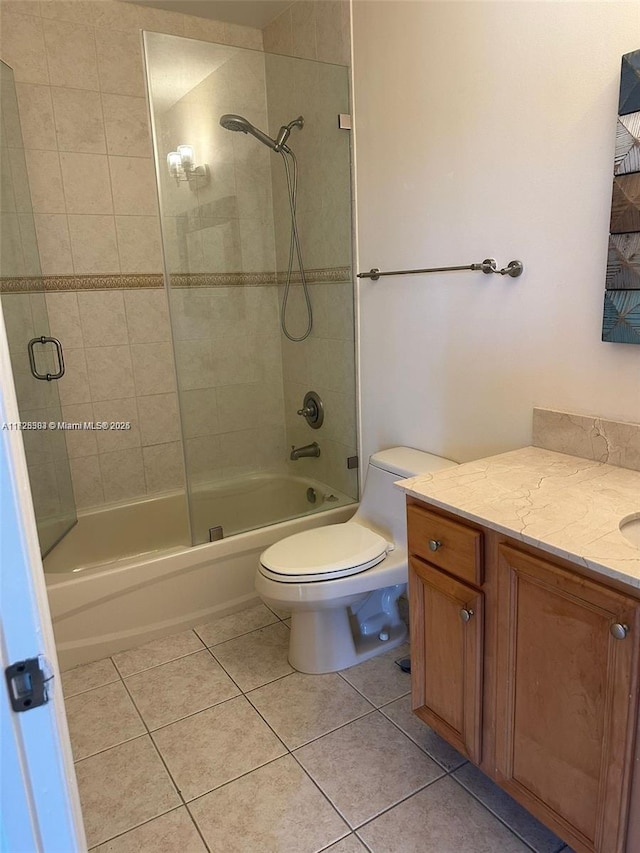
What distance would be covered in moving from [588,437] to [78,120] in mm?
2478

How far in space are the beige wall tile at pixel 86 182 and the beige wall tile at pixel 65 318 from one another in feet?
1.28

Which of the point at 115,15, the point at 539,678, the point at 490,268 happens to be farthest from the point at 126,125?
the point at 539,678

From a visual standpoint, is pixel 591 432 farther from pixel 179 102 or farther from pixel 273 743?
pixel 179 102

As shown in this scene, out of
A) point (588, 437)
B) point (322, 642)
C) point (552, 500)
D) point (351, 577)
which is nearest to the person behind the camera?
point (552, 500)

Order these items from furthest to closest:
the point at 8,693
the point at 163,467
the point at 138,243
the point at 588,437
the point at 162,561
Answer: the point at 163,467 < the point at 138,243 < the point at 162,561 < the point at 588,437 < the point at 8,693

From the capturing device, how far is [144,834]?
1.50 meters

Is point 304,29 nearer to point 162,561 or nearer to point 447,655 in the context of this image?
point 162,561

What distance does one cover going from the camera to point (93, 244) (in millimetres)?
2693

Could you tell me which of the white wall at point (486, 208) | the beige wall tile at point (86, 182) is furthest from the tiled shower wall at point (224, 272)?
the beige wall tile at point (86, 182)

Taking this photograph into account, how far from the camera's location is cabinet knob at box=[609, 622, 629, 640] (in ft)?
3.45

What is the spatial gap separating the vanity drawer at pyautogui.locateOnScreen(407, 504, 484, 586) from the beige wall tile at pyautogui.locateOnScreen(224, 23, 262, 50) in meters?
2.61

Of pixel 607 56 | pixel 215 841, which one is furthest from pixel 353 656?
pixel 607 56

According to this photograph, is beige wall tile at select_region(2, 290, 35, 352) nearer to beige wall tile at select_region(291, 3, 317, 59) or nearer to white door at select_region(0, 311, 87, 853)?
beige wall tile at select_region(291, 3, 317, 59)

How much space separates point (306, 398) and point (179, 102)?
4.34 ft
